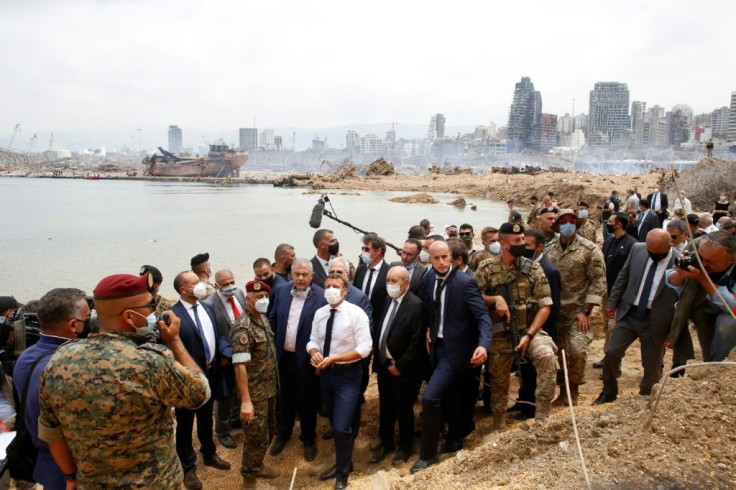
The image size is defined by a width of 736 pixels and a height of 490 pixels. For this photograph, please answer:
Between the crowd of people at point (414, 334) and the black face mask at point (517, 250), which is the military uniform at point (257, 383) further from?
the black face mask at point (517, 250)

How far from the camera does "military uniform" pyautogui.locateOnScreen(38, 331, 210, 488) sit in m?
2.31

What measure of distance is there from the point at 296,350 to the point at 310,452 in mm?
1037

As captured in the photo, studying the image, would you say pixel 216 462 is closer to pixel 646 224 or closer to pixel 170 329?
pixel 170 329

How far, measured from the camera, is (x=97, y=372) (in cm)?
230

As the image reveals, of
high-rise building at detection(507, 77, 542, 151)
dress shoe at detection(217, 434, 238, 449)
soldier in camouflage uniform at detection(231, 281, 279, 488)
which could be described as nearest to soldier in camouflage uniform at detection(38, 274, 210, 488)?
soldier in camouflage uniform at detection(231, 281, 279, 488)

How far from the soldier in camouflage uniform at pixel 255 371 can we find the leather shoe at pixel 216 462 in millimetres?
439

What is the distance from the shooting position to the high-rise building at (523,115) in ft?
582

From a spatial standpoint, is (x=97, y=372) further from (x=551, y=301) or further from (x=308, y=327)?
(x=551, y=301)

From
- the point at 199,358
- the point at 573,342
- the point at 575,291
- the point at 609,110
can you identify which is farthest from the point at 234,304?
the point at 609,110

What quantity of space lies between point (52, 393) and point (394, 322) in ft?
9.36

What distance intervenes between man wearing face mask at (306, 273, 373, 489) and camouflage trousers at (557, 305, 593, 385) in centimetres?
219

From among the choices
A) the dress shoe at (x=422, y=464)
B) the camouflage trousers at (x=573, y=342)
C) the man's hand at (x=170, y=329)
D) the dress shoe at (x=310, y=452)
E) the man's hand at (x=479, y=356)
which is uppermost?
the man's hand at (x=170, y=329)

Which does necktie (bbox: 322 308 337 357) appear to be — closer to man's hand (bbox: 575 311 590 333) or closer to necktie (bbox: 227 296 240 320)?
necktie (bbox: 227 296 240 320)

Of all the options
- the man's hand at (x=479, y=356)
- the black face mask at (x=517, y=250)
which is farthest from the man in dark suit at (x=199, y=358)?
the black face mask at (x=517, y=250)
